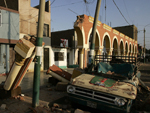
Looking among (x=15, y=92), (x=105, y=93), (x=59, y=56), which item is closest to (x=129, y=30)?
(x=59, y=56)

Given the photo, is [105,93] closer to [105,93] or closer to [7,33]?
[105,93]

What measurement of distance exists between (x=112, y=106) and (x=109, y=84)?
26.2 inches

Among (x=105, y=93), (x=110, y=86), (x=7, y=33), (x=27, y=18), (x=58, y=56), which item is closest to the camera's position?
(x=105, y=93)

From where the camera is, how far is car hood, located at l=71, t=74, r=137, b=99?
3.57 meters

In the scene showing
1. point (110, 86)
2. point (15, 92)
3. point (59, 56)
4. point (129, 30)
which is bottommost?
point (15, 92)

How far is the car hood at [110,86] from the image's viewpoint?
3.57 meters

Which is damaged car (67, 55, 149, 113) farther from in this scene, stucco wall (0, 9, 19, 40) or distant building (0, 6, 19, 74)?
stucco wall (0, 9, 19, 40)

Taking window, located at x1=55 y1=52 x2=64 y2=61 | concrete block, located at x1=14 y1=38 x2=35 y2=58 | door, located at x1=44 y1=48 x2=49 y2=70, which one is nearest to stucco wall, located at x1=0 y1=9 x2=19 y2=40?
door, located at x1=44 y1=48 x2=49 y2=70

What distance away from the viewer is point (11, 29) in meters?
10.9

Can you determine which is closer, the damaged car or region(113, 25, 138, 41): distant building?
the damaged car

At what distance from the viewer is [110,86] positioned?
3873mm

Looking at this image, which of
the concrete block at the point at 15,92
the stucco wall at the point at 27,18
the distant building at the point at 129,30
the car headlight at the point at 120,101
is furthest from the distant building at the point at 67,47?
the distant building at the point at 129,30

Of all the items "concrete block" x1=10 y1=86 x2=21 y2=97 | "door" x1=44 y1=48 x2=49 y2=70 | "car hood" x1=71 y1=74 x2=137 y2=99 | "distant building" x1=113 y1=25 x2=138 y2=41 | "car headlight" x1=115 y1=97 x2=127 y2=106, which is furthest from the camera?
"distant building" x1=113 y1=25 x2=138 y2=41

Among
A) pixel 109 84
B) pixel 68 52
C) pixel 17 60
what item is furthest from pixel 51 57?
pixel 109 84
